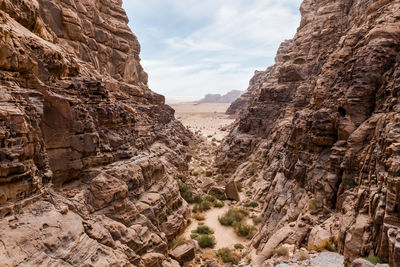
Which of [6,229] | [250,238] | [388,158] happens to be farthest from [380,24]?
[6,229]

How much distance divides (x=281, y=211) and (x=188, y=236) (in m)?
5.95

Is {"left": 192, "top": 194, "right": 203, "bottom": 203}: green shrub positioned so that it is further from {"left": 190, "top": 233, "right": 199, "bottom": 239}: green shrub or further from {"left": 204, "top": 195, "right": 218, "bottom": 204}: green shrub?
{"left": 190, "top": 233, "right": 199, "bottom": 239}: green shrub

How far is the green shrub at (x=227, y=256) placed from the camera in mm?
12278

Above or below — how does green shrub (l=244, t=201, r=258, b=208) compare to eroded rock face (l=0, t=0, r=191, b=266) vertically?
below

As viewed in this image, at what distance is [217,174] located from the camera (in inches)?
1133

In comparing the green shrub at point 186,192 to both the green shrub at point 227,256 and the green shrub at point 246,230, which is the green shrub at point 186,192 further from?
the green shrub at point 227,256

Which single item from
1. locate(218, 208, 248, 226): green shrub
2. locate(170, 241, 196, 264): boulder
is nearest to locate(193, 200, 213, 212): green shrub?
locate(218, 208, 248, 226): green shrub

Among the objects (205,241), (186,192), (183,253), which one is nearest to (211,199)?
(186,192)

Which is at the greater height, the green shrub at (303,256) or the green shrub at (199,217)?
the green shrub at (303,256)

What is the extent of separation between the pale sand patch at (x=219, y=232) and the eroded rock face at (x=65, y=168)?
43.4 inches

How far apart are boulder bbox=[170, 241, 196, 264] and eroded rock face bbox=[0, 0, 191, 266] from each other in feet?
3.48

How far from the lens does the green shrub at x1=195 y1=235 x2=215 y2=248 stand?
14023mm

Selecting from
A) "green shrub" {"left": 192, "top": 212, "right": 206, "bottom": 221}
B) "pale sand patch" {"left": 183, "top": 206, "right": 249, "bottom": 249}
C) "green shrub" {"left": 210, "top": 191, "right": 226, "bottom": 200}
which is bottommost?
"pale sand patch" {"left": 183, "top": 206, "right": 249, "bottom": 249}

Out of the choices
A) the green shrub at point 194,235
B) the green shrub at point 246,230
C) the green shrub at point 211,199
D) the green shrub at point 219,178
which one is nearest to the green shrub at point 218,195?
the green shrub at point 211,199
